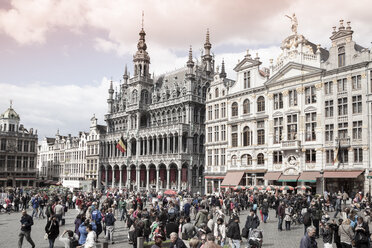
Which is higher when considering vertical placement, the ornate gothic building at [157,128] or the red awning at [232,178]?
the ornate gothic building at [157,128]

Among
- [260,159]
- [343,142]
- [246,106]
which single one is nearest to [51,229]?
[343,142]

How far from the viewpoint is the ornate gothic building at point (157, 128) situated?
59.1m

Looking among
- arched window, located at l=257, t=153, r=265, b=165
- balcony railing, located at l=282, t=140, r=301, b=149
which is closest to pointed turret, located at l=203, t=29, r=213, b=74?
arched window, located at l=257, t=153, r=265, b=165

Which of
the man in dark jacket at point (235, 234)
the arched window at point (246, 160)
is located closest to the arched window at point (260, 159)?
the arched window at point (246, 160)

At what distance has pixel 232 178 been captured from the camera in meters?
46.6

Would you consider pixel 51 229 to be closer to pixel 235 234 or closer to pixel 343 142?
pixel 235 234

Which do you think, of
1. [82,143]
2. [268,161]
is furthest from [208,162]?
[82,143]

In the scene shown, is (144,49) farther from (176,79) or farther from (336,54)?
(336,54)

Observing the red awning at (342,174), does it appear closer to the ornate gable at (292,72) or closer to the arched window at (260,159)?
the arched window at (260,159)

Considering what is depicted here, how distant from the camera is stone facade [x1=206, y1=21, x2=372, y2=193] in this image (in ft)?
118

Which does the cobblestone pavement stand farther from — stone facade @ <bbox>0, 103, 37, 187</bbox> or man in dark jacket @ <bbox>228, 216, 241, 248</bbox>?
stone facade @ <bbox>0, 103, 37, 187</bbox>

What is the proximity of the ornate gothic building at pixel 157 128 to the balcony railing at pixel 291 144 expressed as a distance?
19.1 m

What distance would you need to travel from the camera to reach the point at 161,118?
216 feet

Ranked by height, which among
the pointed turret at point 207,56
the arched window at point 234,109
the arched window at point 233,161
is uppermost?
the pointed turret at point 207,56
